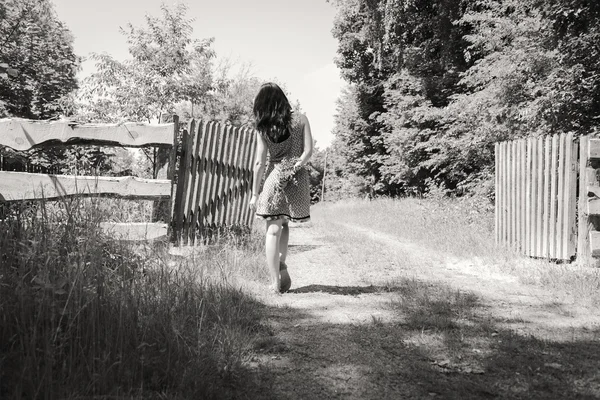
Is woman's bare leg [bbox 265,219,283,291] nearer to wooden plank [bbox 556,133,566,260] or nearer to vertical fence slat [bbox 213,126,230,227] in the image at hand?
vertical fence slat [bbox 213,126,230,227]

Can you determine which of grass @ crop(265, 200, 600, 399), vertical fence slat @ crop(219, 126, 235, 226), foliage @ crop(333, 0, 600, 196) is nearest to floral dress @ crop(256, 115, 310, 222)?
grass @ crop(265, 200, 600, 399)

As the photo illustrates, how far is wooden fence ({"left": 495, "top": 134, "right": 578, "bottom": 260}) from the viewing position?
612 centimetres

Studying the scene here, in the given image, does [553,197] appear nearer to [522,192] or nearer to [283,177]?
[522,192]

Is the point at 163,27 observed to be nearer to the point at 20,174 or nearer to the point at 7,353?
the point at 20,174

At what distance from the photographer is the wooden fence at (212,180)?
5.96 meters

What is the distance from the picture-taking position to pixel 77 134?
464 centimetres

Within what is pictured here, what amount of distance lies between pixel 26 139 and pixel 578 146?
682 centimetres

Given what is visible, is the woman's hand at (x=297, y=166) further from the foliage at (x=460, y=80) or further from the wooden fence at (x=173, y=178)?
the foliage at (x=460, y=80)

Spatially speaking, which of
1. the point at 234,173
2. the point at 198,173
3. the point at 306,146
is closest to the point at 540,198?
the point at 306,146

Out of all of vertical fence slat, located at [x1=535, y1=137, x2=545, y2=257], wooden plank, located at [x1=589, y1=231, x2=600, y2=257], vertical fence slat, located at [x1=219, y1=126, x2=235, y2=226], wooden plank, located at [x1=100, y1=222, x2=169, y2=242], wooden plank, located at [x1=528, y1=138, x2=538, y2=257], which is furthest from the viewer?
vertical fence slat, located at [x1=219, y1=126, x2=235, y2=226]

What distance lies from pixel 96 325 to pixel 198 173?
412cm

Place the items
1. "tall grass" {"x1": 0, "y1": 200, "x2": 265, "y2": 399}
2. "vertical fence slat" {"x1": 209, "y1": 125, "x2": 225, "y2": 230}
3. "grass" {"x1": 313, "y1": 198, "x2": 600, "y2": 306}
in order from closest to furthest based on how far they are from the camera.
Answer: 1. "tall grass" {"x1": 0, "y1": 200, "x2": 265, "y2": 399}
2. "grass" {"x1": 313, "y1": 198, "x2": 600, "y2": 306}
3. "vertical fence slat" {"x1": 209, "y1": 125, "x2": 225, "y2": 230}

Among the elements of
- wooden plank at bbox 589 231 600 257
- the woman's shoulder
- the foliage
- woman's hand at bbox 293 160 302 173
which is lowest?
wooden plank at bbox 589 231 600 257

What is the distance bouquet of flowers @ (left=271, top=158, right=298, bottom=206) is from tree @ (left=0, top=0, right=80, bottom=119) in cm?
1634
